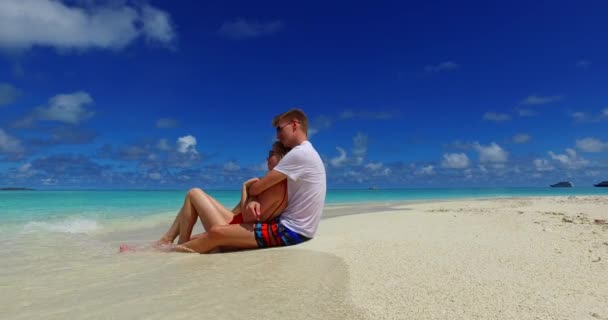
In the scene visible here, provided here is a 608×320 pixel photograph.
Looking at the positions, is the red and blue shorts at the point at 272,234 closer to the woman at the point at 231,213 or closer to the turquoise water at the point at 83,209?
the woman at the point at 231,213

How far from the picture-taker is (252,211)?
446 cm

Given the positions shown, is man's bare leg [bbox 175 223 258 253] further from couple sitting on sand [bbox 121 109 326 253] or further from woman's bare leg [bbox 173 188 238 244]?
woman's bare leg [bbox 173 188 238 244]

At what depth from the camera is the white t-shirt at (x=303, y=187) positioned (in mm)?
4305

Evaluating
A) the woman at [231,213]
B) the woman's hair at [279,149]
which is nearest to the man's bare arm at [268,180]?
the woman at [231,213]

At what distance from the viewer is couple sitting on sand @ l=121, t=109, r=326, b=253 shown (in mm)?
4363

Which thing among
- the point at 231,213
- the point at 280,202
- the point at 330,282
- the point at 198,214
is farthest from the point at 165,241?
the point at 330,282

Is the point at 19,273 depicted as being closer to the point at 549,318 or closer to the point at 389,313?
the point at 389,313

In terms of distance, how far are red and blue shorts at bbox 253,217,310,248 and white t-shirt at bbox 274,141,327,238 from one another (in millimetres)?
71

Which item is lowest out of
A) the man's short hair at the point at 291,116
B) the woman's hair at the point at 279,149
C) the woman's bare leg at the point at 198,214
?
the woman's bare leg at the point at 198,214

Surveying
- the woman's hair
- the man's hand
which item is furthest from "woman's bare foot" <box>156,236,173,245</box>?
the woman's hair

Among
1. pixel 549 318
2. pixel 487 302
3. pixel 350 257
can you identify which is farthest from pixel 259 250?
pixel 549 318

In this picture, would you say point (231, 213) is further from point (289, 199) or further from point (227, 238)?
point (289, 199)

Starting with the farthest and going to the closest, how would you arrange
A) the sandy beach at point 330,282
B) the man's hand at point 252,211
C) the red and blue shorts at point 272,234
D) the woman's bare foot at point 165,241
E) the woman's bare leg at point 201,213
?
the woman's bare foot at point 165,241 → the woman's bare leg at point 201,213 → the red and blue shorts at point 272,234 → the man's hand at point 252,211 → the sandy beach at point 330,282

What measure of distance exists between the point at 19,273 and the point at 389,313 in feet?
12.2
